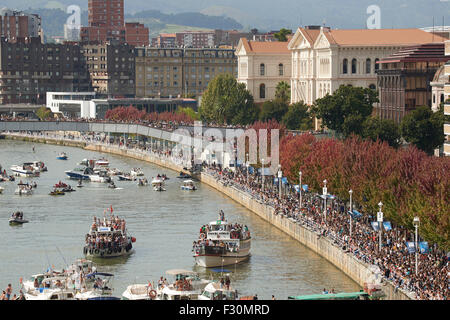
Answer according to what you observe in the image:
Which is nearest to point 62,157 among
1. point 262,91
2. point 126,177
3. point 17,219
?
point 126,177

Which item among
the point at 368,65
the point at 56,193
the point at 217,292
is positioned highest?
the point at 368,65

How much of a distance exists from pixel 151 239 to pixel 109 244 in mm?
5930

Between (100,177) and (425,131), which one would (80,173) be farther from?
(425,131)

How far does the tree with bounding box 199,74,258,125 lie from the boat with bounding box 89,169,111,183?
4210 cm

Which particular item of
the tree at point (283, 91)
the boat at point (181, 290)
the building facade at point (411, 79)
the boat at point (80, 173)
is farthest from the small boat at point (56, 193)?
the tree at point (283, 91)

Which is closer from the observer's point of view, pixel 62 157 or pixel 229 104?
pixel 62 157

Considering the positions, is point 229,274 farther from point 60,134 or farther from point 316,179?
point 60,134

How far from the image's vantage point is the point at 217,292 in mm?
44875

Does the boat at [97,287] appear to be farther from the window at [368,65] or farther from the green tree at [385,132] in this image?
the window at [368,65]

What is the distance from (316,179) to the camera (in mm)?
77062

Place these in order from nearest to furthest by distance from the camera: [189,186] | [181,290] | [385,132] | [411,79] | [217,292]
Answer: [217,292], [181,290], [385,132], [189,186], [411,79]

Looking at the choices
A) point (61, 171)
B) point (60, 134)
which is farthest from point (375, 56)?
point (60, 134)

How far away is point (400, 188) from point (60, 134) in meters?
121

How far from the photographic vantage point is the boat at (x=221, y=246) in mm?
58281
